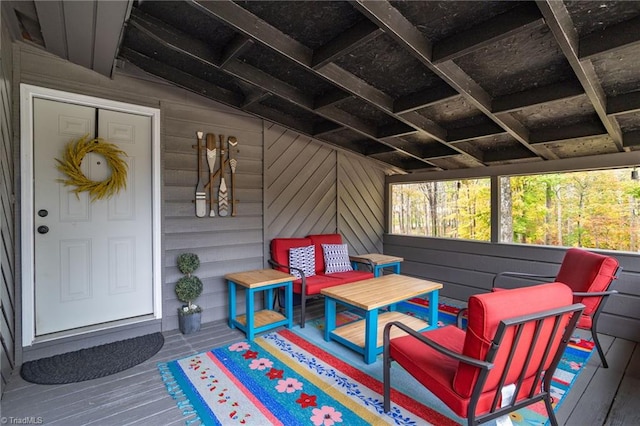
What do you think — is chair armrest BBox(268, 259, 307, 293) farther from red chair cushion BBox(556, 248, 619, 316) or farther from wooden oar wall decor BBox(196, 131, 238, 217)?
red chair cushion BBox(556, 248, 619, 316)

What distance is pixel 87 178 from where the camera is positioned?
2.88m

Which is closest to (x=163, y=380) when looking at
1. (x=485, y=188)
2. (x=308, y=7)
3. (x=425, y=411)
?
(x=425, y=411)

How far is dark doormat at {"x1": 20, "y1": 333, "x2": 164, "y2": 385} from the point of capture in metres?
2.39

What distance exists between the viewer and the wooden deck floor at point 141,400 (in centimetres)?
195

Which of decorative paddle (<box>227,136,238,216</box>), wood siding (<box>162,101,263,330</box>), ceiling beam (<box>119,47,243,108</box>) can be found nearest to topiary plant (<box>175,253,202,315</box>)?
wood siding (<box>162,101,263,330</box>)

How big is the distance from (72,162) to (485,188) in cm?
636

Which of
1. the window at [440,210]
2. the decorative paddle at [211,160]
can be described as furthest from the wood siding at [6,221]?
the window at [440,210]

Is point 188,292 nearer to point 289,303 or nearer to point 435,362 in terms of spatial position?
point 289,303

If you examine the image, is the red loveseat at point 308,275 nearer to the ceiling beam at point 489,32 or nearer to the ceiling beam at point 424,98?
the ceiling beam at point 424,98

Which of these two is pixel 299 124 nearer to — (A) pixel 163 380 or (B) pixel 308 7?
(B) pixel 308 7

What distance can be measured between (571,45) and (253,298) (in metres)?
3.15

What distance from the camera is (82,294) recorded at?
2.90 meters

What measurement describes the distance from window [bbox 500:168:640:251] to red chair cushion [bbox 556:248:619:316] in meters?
1.33

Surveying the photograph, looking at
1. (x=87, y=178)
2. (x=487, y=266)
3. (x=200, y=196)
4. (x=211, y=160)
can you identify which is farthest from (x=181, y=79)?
(x=487, y=266)
